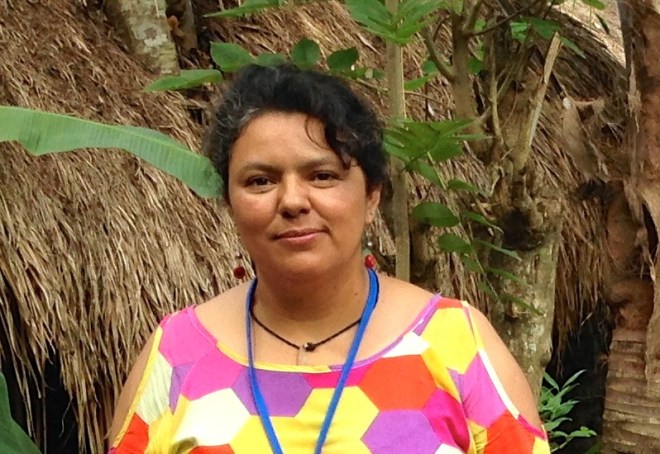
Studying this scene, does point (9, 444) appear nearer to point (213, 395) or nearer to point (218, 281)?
point (213, 395)

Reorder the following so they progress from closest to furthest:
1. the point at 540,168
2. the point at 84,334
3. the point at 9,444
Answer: the point at 9,444
the point at 84,334
the point at 540,168

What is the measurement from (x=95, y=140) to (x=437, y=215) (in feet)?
1.43

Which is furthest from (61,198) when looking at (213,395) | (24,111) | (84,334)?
(213,395)

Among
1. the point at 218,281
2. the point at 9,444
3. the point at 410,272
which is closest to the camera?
the point at 9,444

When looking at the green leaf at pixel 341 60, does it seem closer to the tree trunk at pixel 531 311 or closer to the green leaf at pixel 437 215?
the green leaf at pixel 437 215

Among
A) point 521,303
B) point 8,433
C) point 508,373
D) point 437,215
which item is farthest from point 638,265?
point 8,433

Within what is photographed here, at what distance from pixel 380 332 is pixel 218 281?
1.07 meters

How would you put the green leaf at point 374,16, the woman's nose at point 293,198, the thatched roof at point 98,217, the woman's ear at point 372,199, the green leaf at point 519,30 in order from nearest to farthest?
1. the woman's nose at point 293,198
2. the woman's ear at point 372,199
3. the green leaf at point 374,16
4. the green leaf at point 519,30
5. the thatched roof at point 98,217

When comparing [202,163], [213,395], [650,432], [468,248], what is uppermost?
[202,163]

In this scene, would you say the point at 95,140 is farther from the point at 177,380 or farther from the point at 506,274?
the point at 506,274

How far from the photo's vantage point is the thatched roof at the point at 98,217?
1.89 m

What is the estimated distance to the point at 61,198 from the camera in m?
2.02

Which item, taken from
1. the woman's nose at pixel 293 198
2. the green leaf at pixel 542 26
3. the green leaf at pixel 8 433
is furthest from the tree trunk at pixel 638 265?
the green leaf at pixel 8 433

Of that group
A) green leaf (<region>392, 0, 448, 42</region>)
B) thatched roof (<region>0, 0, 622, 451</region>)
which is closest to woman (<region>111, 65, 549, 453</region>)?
green leaf (<region>392, 0, 448, 42</region>)
